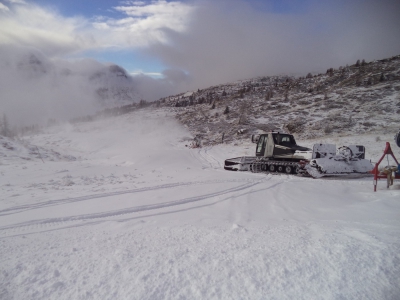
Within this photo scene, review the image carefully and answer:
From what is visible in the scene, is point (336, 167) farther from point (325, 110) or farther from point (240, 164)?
point (325, 110)

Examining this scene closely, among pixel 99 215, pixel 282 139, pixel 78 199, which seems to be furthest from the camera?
pixel 282 139

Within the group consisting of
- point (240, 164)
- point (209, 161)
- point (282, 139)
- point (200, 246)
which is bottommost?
point (200, 246)

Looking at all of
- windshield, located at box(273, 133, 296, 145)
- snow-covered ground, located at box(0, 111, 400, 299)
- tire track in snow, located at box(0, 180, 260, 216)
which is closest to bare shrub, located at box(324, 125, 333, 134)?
windshield, located at box(273, 133, 296, 145)

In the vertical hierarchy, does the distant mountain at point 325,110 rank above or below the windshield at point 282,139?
above

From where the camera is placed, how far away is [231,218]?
491 centimetres

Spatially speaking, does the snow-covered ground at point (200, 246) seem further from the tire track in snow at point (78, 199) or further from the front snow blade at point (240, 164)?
the front snow blade at point (240, 164)

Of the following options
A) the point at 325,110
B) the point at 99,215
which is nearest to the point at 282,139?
the point at 99,215

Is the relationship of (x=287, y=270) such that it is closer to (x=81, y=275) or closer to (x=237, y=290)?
(x=237, y=290)

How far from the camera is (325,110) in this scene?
1142 inches

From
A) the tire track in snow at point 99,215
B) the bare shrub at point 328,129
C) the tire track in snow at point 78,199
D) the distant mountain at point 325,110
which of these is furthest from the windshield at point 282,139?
the bare shrub at point 328,129

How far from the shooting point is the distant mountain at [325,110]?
953 inches

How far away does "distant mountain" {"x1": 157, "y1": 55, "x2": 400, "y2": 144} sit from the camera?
24202mm

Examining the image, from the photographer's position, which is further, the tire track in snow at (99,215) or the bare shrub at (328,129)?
the bare shrub at (328,129)

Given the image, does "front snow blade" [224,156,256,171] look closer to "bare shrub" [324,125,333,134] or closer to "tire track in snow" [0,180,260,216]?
"tire track in snow" [0,180,260,216]
